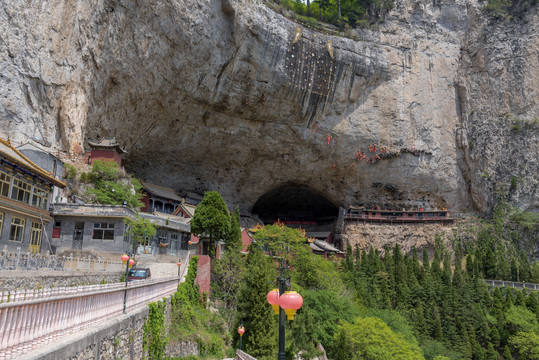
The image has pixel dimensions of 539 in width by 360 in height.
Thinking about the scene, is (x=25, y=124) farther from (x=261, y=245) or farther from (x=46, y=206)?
(x=261, y=245)

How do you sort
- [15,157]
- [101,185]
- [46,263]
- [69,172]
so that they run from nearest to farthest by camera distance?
[46,263]
[15,157]
[69,172]
[101,185]

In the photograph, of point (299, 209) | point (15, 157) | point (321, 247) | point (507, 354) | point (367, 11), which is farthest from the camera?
point (299, 209)

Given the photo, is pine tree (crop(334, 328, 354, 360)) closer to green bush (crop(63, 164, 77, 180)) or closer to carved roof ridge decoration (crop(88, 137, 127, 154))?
green bush (crop(63, 164, 77, 180))

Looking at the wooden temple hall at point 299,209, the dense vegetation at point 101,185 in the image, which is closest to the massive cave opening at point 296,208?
the wooden temple hall at point 299,209

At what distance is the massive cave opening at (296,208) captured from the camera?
62156 mm

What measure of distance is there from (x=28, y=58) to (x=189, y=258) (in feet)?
57.0

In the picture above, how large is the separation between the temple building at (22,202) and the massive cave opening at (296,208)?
38.1m

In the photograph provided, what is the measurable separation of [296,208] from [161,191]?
25441mm

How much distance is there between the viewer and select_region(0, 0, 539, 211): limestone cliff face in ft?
117

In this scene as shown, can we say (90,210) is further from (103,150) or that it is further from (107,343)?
(107,343)

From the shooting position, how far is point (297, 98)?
4688cm

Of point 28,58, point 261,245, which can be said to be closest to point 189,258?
point 261,245

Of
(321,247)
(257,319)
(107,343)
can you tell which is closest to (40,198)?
(257,319)

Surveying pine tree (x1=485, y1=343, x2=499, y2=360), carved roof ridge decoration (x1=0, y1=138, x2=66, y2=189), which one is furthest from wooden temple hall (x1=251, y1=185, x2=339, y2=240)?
carved roof ridge decoration (x1=0, y1=138, x2=66, y2=189)
